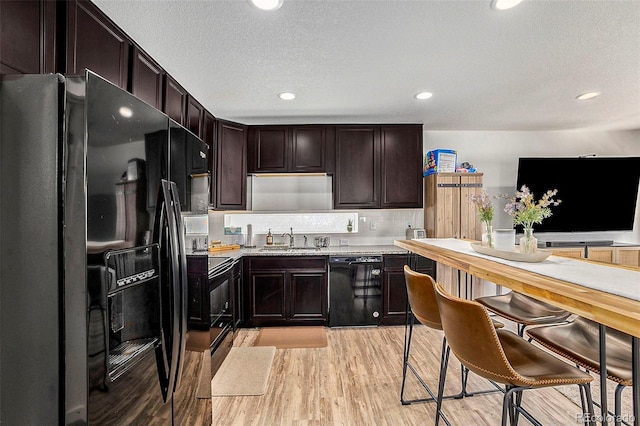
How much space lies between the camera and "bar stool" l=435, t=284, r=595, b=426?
123cm

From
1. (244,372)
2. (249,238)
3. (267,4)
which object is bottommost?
(244,372)

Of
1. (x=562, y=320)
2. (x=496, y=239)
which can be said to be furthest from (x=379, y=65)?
(x=562, y=320)

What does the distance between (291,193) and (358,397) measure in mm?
2704

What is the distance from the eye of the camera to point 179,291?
1.24 metres

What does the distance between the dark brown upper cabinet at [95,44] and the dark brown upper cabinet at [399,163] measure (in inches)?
115

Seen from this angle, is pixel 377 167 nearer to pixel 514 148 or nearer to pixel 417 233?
pixel 417 233

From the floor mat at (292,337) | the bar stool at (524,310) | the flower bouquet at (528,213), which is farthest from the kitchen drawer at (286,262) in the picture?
the flower bouquet at (528,213)

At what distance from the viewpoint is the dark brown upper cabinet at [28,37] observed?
1.24m

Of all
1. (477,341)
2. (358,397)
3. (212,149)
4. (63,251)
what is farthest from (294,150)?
(63,251)

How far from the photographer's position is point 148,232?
3.64ft

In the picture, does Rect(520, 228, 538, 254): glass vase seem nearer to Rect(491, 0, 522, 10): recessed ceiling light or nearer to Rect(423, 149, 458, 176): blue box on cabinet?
Rect(491, 0, 522, 10): recessed ceiling light

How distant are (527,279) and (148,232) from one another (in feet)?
4.53

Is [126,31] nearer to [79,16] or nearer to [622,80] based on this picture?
[79,16]

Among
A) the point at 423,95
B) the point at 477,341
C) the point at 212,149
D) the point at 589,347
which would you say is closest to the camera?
the point at 477,341
